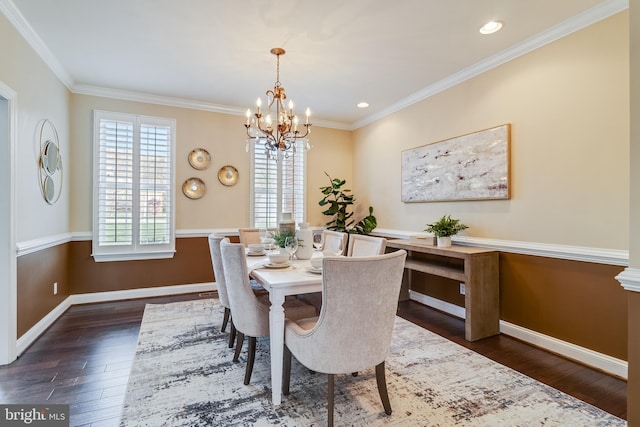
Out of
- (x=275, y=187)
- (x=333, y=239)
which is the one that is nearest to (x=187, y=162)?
(x=275, y=187)

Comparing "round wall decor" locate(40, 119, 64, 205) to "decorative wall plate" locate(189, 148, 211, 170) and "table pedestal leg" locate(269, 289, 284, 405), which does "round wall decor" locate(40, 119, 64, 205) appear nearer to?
"decorative wall plate" locate(189, 148, 211, 170)

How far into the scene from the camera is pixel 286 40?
2861mm

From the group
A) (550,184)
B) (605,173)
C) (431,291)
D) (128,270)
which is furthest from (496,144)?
(128,270)

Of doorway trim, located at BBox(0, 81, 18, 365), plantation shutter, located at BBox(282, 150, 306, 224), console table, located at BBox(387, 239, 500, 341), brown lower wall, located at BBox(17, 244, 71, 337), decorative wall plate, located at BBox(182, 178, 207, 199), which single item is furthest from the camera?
plantation shutter, located at BBox(282, 150, 306, 224)

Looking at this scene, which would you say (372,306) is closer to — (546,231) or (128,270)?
(546,231)

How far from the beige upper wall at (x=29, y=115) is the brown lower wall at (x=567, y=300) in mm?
4578

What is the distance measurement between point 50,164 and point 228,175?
2107mm

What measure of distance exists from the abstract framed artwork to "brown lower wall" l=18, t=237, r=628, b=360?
77cm

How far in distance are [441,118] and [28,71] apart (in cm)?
433

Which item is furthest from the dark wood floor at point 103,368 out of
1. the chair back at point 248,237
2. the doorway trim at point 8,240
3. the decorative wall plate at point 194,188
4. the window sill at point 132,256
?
the decorative wall plate at point 194,188

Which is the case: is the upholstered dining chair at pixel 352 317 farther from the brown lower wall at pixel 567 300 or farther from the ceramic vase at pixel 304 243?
the brown lower wall at pixel 567 300

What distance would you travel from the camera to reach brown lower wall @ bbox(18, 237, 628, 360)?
2398mm

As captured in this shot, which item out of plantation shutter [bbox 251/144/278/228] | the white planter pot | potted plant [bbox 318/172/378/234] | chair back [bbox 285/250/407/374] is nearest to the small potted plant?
the white planter pot

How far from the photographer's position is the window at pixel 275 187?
499 centimetres
